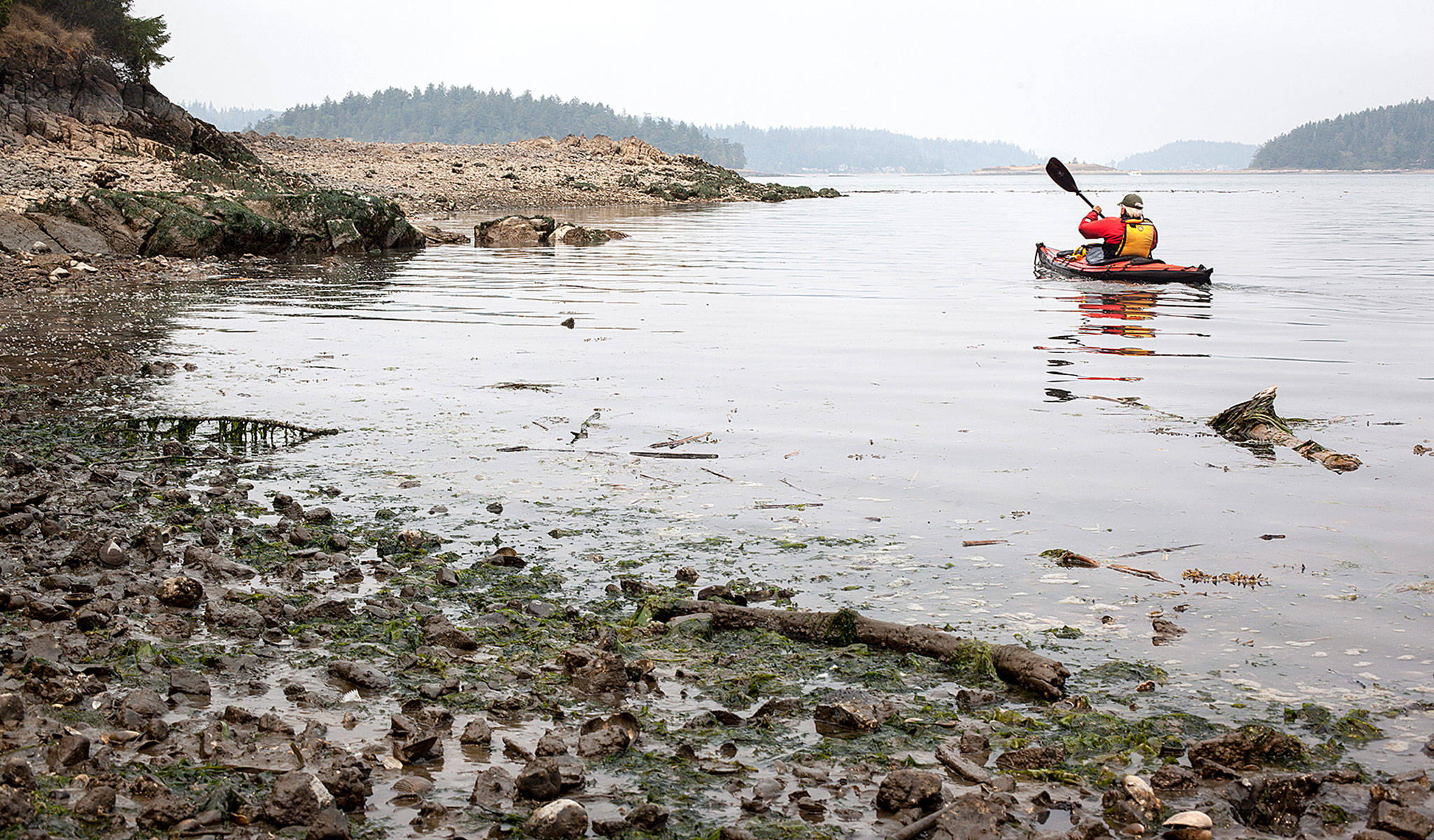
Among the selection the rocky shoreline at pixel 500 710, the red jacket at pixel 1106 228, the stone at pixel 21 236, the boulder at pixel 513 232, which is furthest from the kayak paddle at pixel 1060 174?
the rocky shoreline at pixel 500 710

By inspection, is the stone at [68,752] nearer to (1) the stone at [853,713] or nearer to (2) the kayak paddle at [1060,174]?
(1) the stone at [853,713]

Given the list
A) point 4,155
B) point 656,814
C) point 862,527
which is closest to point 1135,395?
point 862,527

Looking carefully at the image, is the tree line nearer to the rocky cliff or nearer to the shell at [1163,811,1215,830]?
the rocky cliff

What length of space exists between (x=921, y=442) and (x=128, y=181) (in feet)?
88.9

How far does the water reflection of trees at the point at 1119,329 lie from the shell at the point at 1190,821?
8038 mm

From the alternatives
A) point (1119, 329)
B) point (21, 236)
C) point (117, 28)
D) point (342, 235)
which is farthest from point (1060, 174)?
point (117, 28)

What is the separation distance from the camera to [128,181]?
95.3 ft

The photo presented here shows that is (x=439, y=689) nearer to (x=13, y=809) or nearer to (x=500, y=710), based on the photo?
(x=500, y=710)

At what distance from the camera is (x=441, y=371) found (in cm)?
1198

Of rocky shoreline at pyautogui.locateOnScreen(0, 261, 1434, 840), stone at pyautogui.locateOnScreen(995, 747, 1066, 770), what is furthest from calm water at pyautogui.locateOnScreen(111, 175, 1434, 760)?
stone at pyautogui.locateOnScreen(995, 747, 1066, 770)

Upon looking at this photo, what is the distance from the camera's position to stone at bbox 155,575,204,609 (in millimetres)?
5121

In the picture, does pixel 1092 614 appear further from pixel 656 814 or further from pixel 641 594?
pixel 656 814

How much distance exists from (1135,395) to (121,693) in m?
9.94

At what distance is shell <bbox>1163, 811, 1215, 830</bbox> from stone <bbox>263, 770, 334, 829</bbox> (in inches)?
104
